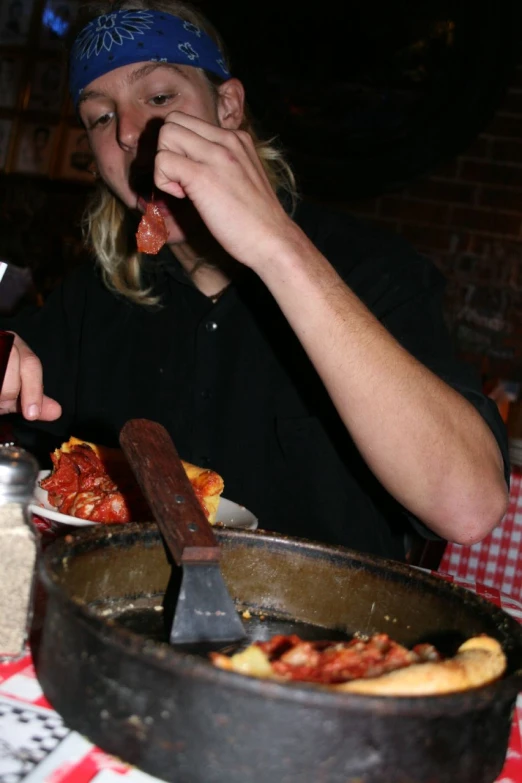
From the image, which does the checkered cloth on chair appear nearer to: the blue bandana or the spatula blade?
the blue bandana

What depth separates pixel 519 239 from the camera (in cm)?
355

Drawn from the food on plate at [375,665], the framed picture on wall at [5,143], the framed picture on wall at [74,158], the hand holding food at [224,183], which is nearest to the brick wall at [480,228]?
the framed picture on wall at [74,158]

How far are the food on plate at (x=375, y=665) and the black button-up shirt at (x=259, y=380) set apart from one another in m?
0.75

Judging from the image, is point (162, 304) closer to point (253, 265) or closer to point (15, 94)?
point (253, 265)

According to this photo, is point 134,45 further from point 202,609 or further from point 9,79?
point 9,79

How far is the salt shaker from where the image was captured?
2.31 ft

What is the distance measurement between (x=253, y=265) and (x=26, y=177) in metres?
3.63

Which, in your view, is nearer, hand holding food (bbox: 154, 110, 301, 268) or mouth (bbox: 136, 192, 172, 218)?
hand holding food (bbox: 154, 110, 301, 268)

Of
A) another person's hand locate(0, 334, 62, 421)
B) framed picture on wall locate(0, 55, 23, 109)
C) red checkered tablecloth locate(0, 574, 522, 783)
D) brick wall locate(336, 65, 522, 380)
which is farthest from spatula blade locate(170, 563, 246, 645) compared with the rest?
framed picture on wall locate(0, 55, 23, 109)

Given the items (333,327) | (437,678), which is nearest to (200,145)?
(333,327)

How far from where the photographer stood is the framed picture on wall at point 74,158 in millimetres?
4203

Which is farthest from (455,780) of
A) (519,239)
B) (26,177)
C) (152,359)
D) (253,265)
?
(26,177)

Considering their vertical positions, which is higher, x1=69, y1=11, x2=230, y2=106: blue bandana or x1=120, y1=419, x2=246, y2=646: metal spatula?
x1=69, y1=11, x2=230, y2=106: blue bandana

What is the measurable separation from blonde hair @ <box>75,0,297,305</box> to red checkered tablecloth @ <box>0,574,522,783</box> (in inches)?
46.8
